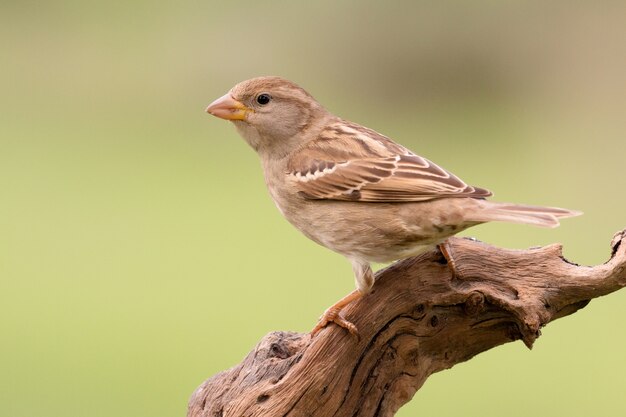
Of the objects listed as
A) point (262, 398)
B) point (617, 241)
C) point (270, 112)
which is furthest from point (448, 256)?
point (270, 112)

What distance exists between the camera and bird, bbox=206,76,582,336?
420 cm

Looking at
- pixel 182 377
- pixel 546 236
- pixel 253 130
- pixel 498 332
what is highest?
pixel 253 130

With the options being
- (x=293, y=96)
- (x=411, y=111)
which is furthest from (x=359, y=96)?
(x=293, y=96)

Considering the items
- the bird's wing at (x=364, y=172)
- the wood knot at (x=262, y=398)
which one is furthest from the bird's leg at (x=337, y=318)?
the bird's wing at (x=364, y=172)

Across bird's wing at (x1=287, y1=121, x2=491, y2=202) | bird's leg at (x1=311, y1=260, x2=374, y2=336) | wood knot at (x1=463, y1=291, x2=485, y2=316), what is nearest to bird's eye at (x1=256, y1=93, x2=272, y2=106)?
bird's wing at (x1=287, y1=121, x2=491, y2=202)

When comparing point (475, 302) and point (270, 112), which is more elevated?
point (270, 112)

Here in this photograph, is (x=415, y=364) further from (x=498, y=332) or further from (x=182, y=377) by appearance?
(x=182, y=377)

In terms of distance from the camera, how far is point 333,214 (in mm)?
4445

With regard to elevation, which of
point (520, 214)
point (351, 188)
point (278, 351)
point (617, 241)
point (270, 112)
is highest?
point (270, 112)

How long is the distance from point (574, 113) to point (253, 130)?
953cm

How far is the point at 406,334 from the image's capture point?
429 centimetres

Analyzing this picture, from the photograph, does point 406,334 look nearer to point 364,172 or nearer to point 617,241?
point 364,172

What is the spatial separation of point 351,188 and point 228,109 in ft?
1.93

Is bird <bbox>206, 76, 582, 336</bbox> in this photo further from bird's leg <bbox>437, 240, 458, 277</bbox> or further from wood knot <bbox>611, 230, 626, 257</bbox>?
wood knot <bbox>611, 230, 626, 257</bbox>
